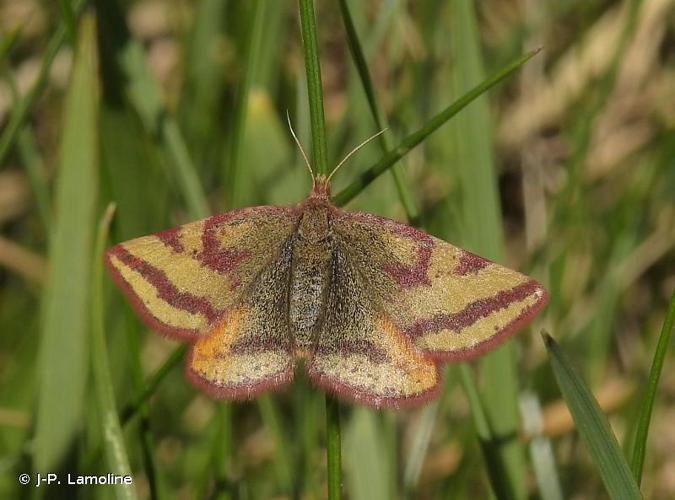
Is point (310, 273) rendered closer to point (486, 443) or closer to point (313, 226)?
point (313, 226)

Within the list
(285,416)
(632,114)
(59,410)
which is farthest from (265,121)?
(632,114)

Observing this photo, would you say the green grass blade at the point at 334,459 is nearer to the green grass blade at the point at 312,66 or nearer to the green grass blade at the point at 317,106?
the green grass blade at the point at 317,106

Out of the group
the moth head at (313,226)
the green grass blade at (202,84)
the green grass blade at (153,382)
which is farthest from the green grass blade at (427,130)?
the green grass blade at (202,84)

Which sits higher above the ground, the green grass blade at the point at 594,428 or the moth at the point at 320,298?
the moth at the point at 320,298

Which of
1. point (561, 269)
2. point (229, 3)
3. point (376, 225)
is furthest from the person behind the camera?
point (229, 3)

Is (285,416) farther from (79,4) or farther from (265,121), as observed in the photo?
(79,4)
